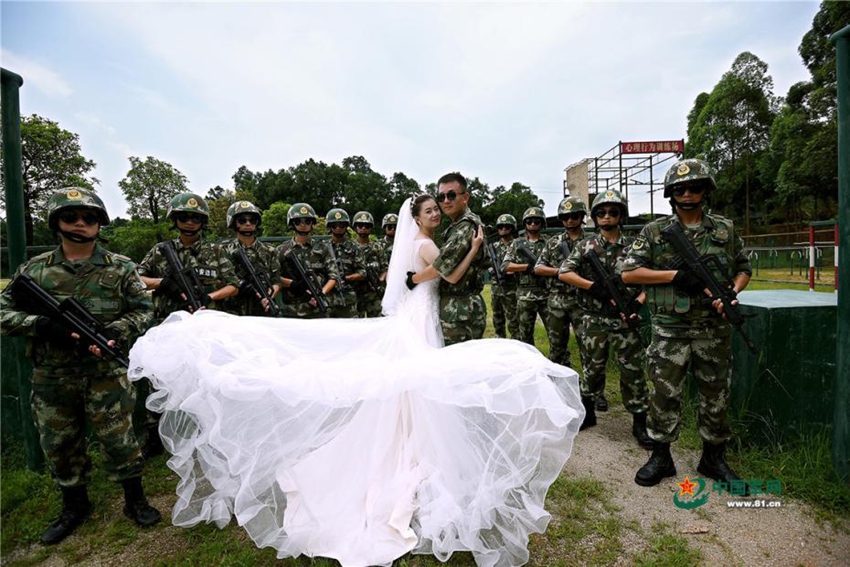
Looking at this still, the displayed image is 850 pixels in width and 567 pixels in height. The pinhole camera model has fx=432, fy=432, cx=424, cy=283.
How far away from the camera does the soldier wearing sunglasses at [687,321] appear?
3.56 meters

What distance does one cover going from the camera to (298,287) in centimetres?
661

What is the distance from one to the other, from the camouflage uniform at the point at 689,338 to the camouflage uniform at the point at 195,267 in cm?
423

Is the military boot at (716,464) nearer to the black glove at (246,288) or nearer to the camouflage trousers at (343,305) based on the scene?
the camouflage trousers at (343,305)

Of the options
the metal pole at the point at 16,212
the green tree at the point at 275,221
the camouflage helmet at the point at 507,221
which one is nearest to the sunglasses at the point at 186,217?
the metal pole at the point at 16,212

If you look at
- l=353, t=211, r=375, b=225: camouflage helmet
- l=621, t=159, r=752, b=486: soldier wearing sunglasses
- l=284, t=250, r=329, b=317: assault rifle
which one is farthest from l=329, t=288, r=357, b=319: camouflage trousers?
l=621, t=159, r=752, b=486: soldier wearing sunglasses

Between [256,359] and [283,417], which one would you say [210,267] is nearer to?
[256,359]

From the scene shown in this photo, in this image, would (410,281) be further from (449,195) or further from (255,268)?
(255,268)

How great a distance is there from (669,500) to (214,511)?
11.6 feet

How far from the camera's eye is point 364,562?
2582 mm

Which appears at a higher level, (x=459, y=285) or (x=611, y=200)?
(x=611, y=200)

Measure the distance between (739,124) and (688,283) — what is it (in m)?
40.4

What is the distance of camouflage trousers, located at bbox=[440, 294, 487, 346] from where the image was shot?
3.74 m

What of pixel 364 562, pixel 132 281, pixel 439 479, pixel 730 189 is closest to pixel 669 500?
pixel 439 479

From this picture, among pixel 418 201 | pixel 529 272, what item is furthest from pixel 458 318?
pixel 529 272
